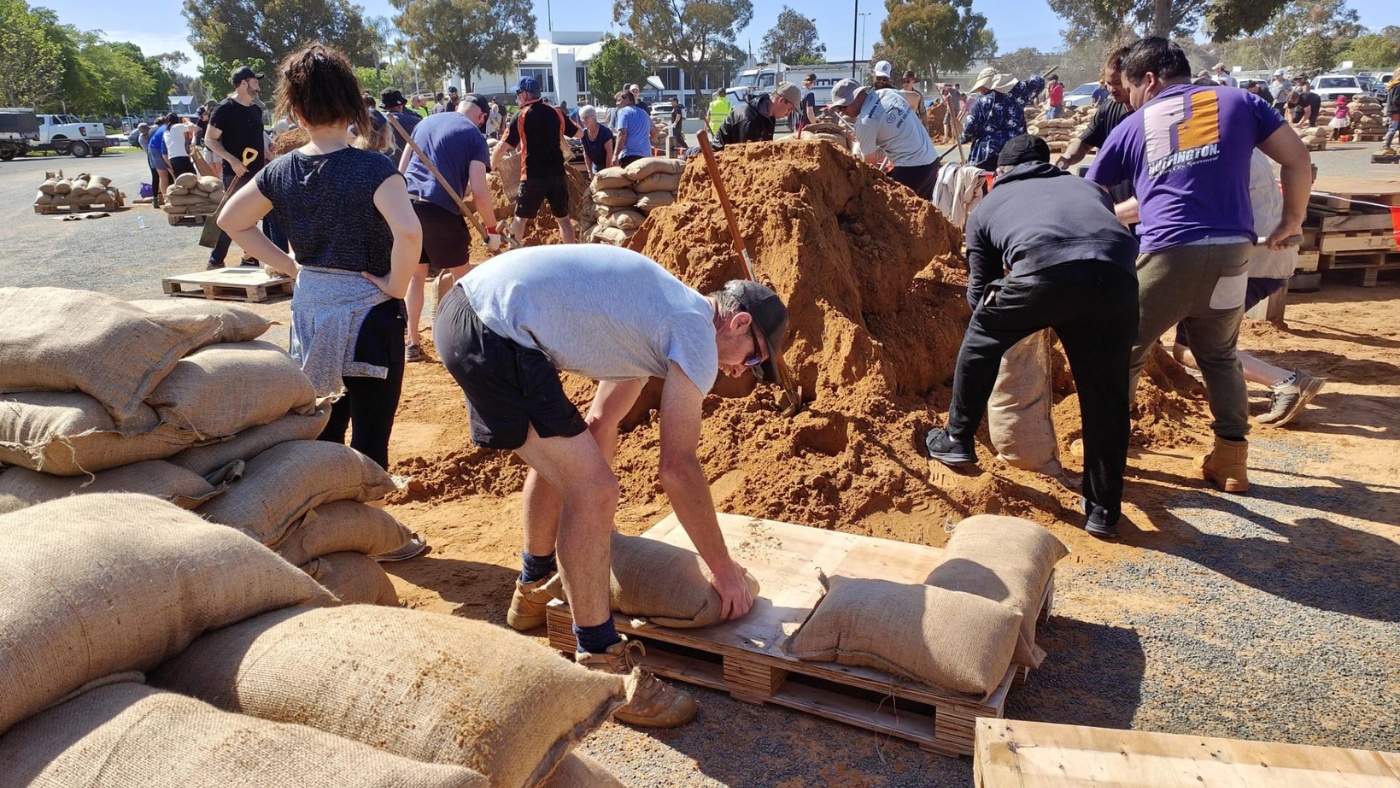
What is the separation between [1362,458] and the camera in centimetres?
500

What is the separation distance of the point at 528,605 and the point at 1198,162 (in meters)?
3.49

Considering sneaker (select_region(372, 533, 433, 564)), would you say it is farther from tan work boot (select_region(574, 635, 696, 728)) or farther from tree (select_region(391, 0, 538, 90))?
tree (select_region(391, 0, 538, 90))

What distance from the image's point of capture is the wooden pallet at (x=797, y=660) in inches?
107

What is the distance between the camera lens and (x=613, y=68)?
5469 centimetres

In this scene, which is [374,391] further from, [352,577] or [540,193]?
[540,193]

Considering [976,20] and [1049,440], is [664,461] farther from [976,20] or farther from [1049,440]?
[976,20]

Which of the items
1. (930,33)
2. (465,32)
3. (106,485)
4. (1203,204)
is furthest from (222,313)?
(465,32)

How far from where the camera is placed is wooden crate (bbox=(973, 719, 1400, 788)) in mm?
2088

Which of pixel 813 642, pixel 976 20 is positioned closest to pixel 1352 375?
pixel 813 642

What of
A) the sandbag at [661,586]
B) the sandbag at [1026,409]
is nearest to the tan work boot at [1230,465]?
the sandbag at [1026,409]

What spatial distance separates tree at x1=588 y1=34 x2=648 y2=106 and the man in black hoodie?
53035 mm

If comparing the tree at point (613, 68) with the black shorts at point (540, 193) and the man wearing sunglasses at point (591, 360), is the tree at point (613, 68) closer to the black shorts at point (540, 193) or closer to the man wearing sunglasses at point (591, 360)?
the black shorts at point (540, 193)

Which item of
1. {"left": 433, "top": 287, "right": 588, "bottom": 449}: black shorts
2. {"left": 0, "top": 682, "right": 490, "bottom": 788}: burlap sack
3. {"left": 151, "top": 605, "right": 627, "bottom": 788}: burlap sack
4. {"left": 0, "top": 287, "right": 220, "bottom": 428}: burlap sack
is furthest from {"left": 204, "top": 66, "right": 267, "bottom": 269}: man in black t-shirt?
{"left": 0, "top": 682, "right": 490, "bottom": 788}: burlap sack

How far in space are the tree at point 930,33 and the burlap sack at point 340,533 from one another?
174 ft
